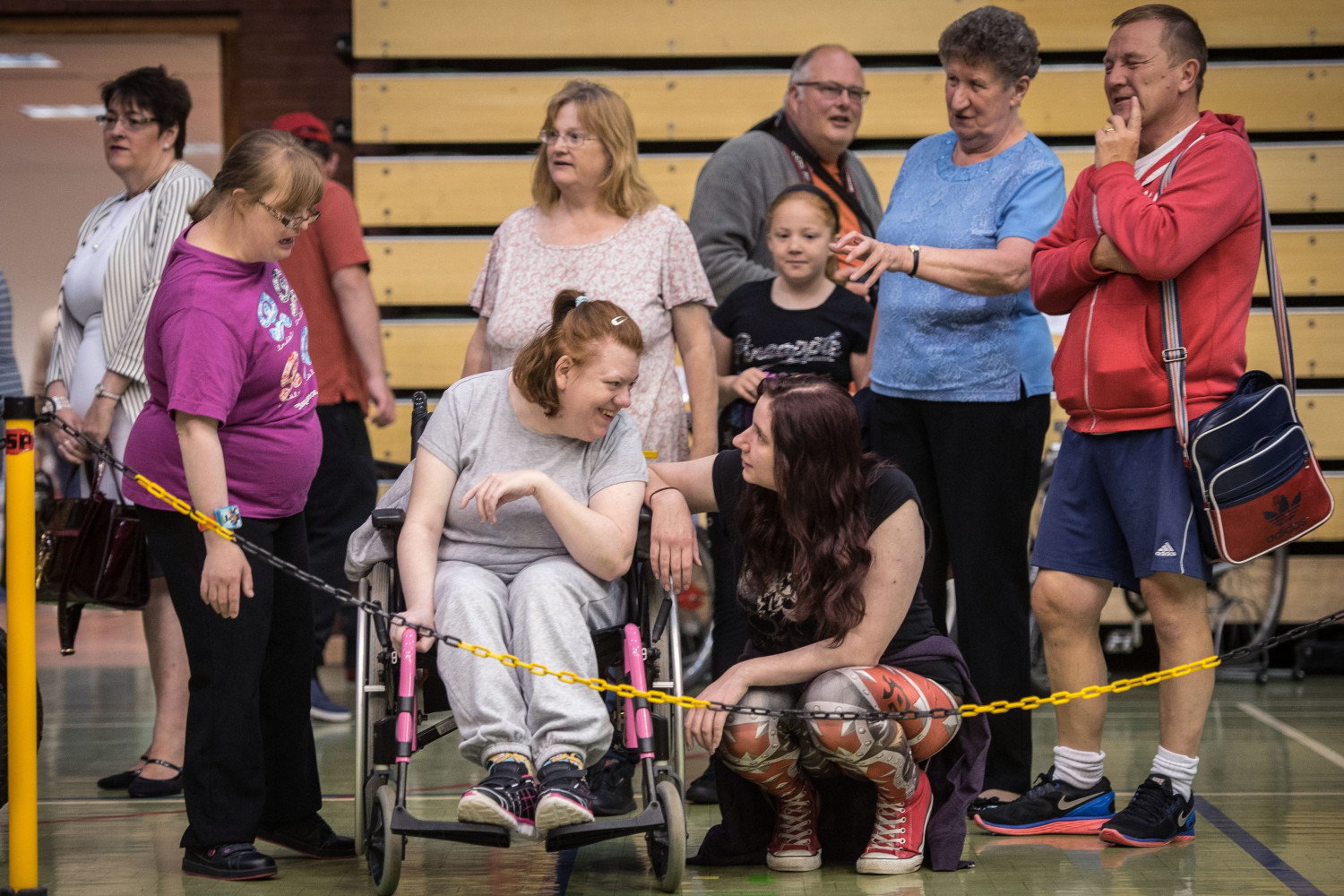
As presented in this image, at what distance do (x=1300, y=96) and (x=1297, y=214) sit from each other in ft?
1.52

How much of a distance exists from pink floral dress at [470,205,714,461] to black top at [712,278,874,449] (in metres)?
0.18

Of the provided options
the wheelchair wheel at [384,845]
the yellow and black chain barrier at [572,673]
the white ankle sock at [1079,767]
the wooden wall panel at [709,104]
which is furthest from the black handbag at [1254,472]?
the wooden wall panel at [709,104]

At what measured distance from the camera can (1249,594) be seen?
5.09 metres

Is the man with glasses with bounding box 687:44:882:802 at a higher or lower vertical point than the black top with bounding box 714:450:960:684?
higher

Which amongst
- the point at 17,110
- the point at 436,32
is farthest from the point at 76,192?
the point at 436,32

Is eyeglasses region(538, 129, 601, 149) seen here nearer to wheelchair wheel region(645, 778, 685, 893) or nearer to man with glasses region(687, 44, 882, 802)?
man with glasses region(687, 44, 882, 802)

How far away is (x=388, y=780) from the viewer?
7.56 feet

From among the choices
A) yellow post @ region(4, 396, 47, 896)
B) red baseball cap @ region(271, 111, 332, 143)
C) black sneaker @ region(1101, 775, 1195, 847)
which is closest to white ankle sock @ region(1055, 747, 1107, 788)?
black sneaker @ region(1101, 775, 1195, 847)

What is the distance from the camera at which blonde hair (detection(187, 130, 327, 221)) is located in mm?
2396

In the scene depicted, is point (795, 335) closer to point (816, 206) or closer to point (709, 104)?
point (816, 206)

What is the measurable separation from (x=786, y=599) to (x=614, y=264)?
920mm

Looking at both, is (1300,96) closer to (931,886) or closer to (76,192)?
(931,886)

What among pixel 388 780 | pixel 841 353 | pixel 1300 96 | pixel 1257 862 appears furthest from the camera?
pixel 1300 96

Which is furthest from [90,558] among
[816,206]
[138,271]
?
[816,206]
